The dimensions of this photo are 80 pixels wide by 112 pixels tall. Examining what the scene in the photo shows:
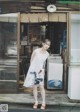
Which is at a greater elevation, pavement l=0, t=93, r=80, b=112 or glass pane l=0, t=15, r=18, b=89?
glass pane l=0, t=15, r=18, b=89

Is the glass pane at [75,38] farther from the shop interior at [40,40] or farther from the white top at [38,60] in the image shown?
the white top at [38,60]

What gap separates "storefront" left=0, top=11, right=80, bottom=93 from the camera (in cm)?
1345

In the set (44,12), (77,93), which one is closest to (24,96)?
(77,93)

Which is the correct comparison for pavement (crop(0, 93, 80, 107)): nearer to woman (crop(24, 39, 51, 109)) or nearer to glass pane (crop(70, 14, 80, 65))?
woman (crop(24, 39, 51, 109))

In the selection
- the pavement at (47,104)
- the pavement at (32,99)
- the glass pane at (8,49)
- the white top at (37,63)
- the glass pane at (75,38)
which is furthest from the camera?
the glass pane at (8,49)

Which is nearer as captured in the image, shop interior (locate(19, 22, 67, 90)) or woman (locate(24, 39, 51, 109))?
woman (locate(24, 39, 51, 109))

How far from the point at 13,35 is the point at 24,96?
1.85m

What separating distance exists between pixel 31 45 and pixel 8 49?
76 centimetres

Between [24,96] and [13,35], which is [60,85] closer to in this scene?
[24,96]

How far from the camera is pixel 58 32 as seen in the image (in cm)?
1405

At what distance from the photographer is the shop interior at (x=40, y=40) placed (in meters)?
13.9

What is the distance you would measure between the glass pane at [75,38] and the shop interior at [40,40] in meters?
0.39

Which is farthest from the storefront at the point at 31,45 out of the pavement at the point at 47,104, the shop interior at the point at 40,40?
the pavement at the point at 47,104

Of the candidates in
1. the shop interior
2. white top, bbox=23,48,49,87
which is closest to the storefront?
the shop interior
